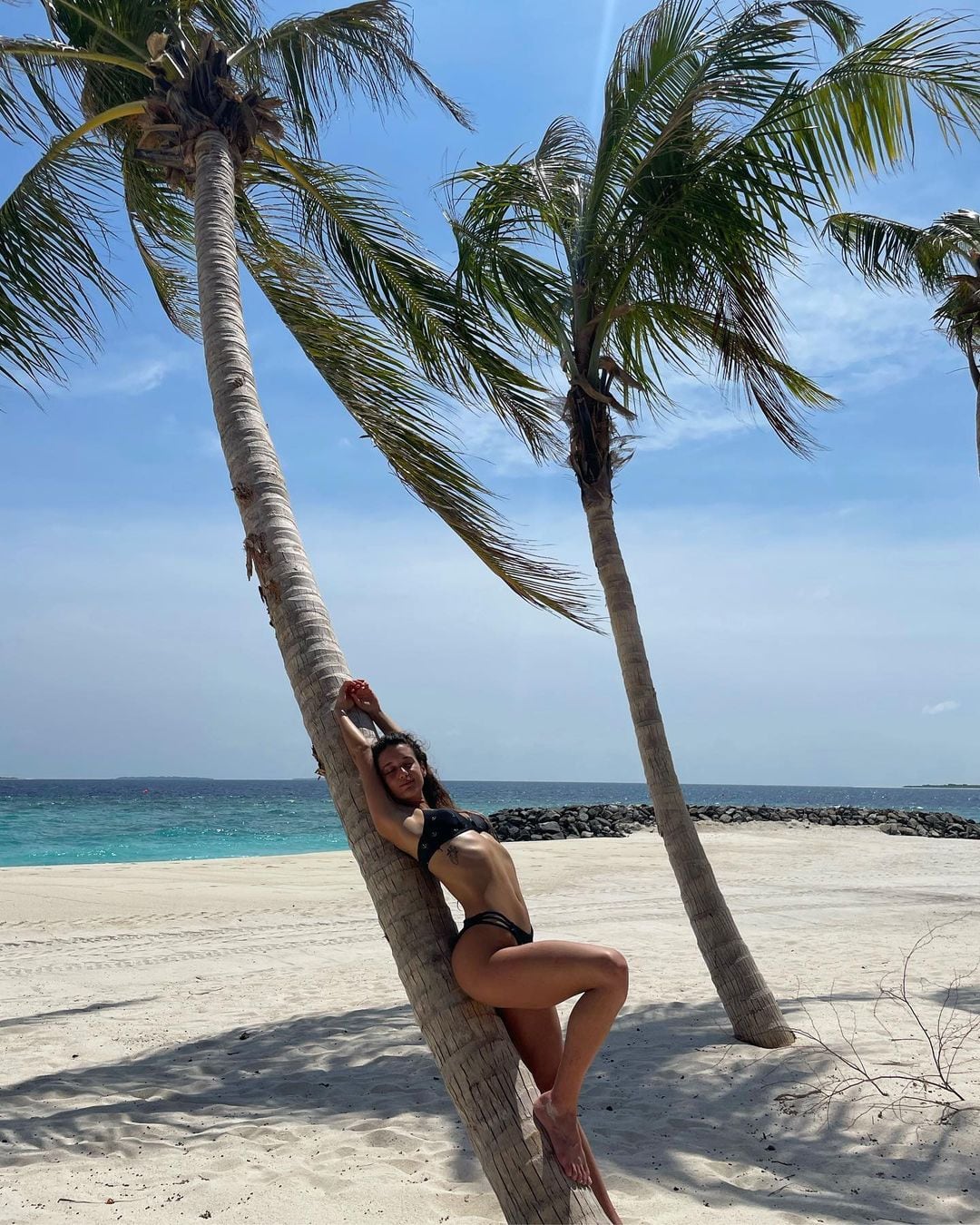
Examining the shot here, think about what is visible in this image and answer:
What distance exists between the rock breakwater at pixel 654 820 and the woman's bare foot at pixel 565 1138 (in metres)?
25.3

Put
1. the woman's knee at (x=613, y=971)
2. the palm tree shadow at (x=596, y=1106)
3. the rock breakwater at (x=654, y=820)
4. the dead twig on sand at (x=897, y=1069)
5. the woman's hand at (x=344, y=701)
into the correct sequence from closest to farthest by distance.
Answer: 1. the woman's knee at (x=613, y=971)
2. the woman's hand at (x=344, y=701)
3. the palm tree shadow at (x=596, y=1106)
4. the dead twig on sand at (x=897, y=1069)
5. the rock breakwater at (x=654, y=820)

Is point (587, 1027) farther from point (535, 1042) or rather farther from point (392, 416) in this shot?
point (392, 416)

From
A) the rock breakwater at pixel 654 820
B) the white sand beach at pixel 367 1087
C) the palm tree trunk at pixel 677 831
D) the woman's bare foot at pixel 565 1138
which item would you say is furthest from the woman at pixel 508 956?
the rock breakwater at pixel 654 820

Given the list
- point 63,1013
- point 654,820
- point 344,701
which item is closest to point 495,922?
point 344,701

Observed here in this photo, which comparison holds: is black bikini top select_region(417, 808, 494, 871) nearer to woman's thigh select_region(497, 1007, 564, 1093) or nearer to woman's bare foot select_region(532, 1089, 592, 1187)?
woman's thigh select_region(497, 1007, 564, 1093)

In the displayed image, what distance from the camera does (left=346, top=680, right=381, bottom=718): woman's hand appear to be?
3363 mm

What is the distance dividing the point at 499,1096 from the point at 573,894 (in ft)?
46.4

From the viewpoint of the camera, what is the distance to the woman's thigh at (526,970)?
9.39 ft

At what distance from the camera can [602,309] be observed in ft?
23.5

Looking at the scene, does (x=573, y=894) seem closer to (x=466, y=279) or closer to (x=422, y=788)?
(x=466, y=279)

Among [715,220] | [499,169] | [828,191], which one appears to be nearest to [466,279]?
[499,169]

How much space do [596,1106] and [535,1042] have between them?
2.74 m

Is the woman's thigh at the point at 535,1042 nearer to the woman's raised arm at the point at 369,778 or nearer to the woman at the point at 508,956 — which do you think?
the woman at the point at 508,956

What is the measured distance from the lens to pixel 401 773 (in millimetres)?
3180
